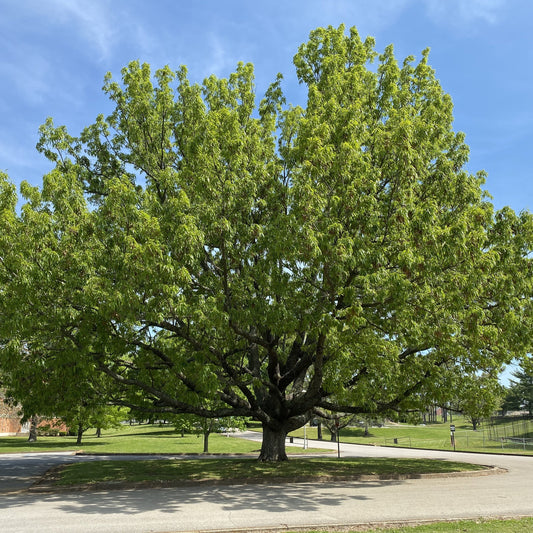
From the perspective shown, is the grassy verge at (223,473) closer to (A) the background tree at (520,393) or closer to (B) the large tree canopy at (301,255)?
(B) the large tree canopy at (301,255)

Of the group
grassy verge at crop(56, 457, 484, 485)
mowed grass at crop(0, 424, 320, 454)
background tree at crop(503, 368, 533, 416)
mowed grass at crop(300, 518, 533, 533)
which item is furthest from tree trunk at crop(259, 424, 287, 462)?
background tree at crop(503, 368, 533, 416)

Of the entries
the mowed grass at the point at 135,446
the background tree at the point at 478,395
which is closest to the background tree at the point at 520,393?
the mowed grass at the point at 135,446

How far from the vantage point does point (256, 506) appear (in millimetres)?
10500

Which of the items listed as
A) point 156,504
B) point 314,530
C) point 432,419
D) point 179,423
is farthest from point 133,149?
point 432,419

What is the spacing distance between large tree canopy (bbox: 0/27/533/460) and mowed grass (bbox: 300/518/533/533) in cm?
406

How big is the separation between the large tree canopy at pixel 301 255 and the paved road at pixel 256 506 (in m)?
2.81

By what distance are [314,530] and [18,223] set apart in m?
9.73

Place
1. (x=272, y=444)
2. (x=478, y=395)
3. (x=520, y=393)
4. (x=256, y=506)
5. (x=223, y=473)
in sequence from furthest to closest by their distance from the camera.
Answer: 1. (x=520, y=393)
2. (x=272, y=444)
3. (x=223, y=473)
4. (x=478, y=395)
5. (x=256, y=506)

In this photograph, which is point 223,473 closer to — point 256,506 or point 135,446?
point 256,506

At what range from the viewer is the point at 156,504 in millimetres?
10680

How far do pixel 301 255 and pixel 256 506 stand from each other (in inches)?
233

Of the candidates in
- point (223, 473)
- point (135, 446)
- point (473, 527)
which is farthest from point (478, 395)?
point (135, 446)

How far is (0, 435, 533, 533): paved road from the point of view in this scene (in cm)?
883

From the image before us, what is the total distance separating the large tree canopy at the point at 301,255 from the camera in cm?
1102
